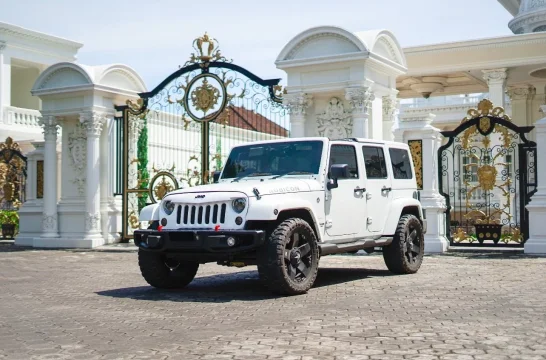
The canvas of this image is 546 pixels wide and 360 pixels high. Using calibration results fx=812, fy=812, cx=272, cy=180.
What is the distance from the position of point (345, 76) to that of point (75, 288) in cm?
767

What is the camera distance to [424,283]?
10961 millimetres

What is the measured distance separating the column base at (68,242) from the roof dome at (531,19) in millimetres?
17489

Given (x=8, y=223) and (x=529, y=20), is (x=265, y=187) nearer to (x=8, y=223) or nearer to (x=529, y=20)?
(x=8, y=223)

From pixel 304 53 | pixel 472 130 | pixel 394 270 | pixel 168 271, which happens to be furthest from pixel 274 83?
pixel 168 271

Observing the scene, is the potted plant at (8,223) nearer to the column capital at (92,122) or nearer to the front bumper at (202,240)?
the column capital at (92,122)

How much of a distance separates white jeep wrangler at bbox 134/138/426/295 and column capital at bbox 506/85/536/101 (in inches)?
762

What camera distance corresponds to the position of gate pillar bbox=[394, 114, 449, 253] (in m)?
16.6

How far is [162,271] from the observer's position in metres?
10.5

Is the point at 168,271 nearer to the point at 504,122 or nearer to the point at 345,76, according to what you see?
the point at 345,76

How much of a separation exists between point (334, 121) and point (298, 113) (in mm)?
766

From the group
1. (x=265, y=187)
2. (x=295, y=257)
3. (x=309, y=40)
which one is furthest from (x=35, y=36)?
(x=295, y=257)

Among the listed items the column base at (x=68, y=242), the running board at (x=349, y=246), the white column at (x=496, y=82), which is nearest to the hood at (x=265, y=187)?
the running board at (x=349, y=246)

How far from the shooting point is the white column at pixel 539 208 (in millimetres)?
15781

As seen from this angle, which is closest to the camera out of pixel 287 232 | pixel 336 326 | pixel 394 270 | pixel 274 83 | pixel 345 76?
pixel 336 326
